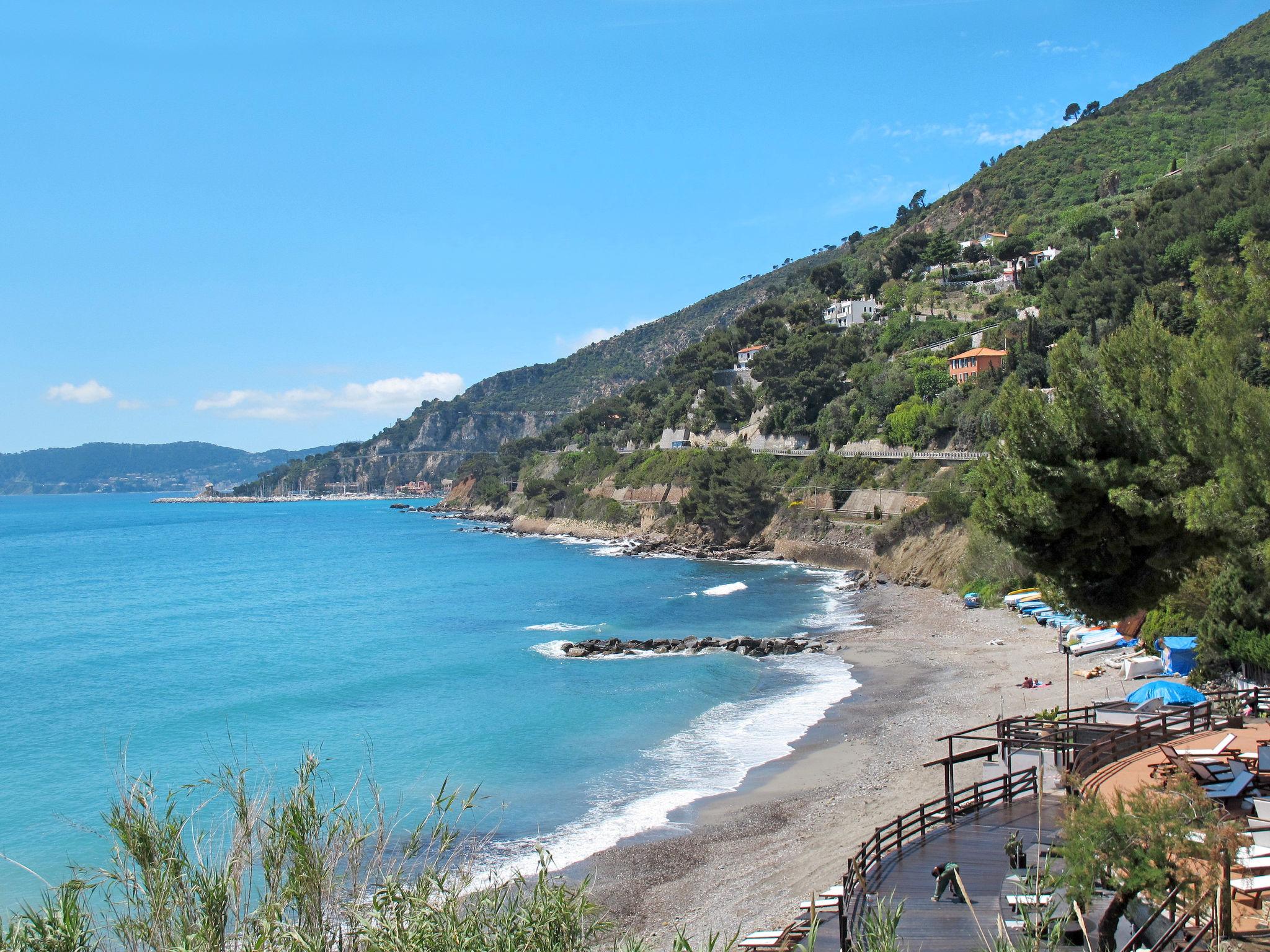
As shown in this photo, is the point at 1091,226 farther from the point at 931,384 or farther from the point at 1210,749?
the point at 1210,749

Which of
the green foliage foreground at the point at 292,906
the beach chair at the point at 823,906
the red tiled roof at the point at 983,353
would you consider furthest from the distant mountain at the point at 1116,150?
the green foliage foreground at the point at 292,906

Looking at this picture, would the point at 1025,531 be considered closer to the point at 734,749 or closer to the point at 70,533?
the point at 734,749

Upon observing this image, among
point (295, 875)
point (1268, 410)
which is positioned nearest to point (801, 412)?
point (1268, 410)

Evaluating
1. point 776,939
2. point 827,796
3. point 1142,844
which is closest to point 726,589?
point 827,796

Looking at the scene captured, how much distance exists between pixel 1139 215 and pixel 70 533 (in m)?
121

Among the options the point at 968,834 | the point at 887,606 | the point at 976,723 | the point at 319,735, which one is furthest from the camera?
the point at 887,606

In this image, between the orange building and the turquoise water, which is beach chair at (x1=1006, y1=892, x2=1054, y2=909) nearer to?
the turquoise water

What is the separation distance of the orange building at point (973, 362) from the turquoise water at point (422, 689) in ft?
64.2

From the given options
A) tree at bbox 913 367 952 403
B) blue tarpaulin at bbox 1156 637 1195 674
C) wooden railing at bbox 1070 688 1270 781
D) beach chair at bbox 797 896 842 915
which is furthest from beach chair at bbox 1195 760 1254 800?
tree at bbox 913 367 952 403

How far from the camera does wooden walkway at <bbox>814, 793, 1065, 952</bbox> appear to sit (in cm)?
829

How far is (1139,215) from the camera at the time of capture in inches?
2507

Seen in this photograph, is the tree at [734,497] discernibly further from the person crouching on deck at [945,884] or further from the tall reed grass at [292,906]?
the tall reed grass at [292,906]

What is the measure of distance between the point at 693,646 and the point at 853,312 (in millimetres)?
66399

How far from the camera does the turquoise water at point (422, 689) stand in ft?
60.8
